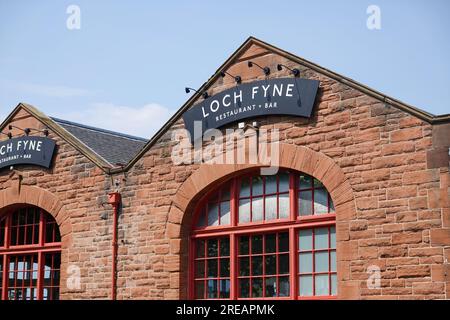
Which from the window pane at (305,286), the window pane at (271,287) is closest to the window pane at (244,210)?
the window pane at (271,287)

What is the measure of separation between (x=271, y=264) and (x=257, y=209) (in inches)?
43.7

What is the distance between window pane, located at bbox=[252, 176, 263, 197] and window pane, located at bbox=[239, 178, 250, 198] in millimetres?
132

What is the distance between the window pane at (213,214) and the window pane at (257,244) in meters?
0.99

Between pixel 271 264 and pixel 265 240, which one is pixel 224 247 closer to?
pixel 265 240

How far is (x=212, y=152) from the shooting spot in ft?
51.9

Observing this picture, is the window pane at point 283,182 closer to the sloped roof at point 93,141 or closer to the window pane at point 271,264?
the window pane at point 271,264

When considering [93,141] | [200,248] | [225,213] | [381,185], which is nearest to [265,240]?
[225,213]

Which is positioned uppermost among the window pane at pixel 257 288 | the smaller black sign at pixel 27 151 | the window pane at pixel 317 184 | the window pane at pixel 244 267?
the smaller black sign at pixel 27 151

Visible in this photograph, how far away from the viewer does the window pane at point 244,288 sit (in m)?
15.2

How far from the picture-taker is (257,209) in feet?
50.4

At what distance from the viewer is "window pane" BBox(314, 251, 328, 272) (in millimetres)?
14297

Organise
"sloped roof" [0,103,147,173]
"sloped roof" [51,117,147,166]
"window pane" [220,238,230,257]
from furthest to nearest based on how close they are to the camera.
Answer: "sloped roof" [51,117,147,166]
"sloped roof" [0,103,147,173]
"window pane" [220,238,230,257]

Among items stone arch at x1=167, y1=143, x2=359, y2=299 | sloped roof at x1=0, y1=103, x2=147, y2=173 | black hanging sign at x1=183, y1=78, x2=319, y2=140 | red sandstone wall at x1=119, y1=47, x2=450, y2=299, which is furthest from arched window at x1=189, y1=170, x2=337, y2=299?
sloped roof at x1=0, y1=103, x2=147, y2=173

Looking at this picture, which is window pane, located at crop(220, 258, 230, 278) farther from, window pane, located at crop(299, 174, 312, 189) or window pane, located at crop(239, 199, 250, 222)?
window pane, located at crop(299, 174, 312, 189)
